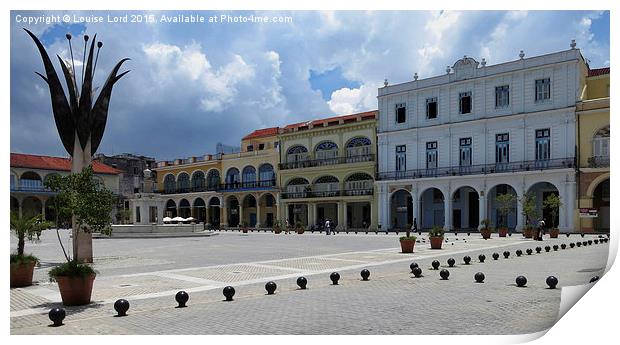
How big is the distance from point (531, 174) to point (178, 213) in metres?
41.3

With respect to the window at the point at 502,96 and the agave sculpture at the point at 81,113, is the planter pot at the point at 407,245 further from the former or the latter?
the window at the point at 502,96

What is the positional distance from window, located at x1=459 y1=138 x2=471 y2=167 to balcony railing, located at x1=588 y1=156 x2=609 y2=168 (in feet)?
29.2

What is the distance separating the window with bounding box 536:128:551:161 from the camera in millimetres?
39031

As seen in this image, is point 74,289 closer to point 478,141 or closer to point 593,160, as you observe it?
point 593,160

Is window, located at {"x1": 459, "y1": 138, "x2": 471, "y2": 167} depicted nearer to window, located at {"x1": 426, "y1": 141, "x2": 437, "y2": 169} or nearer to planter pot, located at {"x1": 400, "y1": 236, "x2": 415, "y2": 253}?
window, located at {"x1": 426, "y1": 141, "x2": 437, "y2": 169}

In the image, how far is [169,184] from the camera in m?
67.6

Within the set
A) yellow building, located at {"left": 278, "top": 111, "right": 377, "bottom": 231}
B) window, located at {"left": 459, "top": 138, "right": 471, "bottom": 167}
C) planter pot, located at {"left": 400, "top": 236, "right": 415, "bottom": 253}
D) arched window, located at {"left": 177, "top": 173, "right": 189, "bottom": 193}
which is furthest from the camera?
arched window, located at {"left": 177, "top": 173, "right": 189, "bottom": 193}

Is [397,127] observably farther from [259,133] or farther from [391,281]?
[391,281]

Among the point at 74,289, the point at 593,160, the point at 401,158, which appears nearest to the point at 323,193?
the point at 401,158

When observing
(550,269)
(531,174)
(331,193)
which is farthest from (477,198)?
(550,269)

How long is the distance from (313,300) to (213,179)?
177 feet

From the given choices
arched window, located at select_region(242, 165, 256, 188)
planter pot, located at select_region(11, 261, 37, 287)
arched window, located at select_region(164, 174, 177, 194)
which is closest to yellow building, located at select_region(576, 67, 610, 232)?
arched window, located at select_region(242, 165, 256, 188)

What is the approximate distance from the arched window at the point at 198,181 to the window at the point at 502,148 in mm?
34510

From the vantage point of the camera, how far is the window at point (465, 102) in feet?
141
